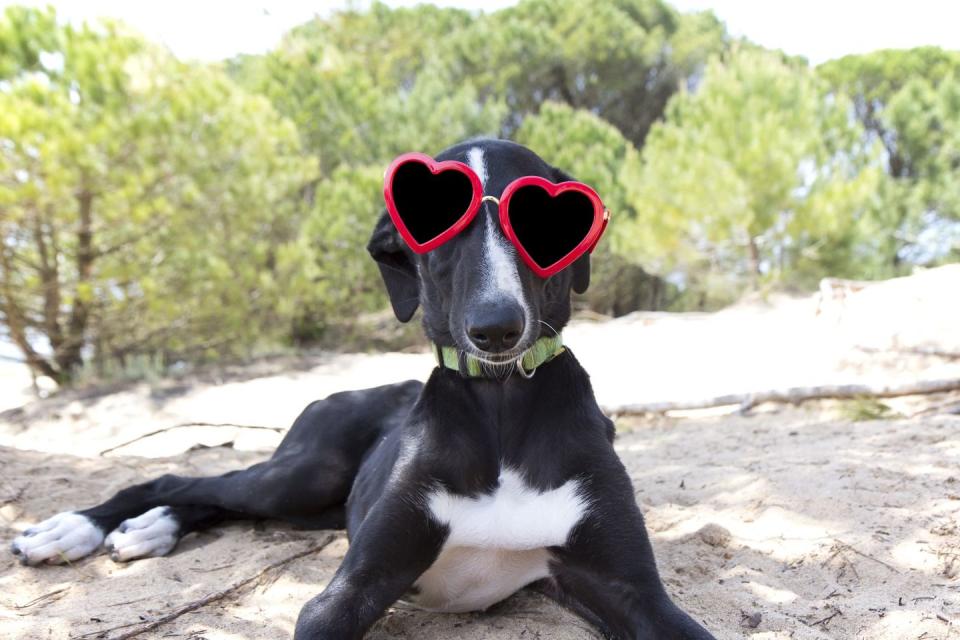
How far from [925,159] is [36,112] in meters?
17.9

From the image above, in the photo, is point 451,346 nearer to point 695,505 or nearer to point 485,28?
point 695,505

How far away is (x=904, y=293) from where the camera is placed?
672cm

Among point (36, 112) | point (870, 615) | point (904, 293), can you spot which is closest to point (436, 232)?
point (870, 615)

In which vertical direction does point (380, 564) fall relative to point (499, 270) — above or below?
below

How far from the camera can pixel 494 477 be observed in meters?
2.14

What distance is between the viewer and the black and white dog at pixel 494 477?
194cm

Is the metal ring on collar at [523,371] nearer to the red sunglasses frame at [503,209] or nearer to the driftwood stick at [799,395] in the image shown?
the red sunglasses frame at [503,209]

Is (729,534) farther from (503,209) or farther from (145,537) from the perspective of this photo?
(145,537)

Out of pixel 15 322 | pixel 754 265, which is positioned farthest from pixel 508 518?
pixel 754 265

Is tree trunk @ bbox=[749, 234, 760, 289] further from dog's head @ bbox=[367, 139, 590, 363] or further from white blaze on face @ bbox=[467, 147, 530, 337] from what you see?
white blaze on face @ bbox=[467, 147, 530, 337]

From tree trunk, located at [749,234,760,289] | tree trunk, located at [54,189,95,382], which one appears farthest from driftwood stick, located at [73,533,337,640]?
tree trunk, located at [749,234,760,289]

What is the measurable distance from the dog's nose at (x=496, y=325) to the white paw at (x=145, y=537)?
6.03ft

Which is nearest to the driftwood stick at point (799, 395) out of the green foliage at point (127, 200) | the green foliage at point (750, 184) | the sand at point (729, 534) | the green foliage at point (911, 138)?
the sand at point (729, 534)

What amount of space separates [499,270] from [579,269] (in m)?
0.56
